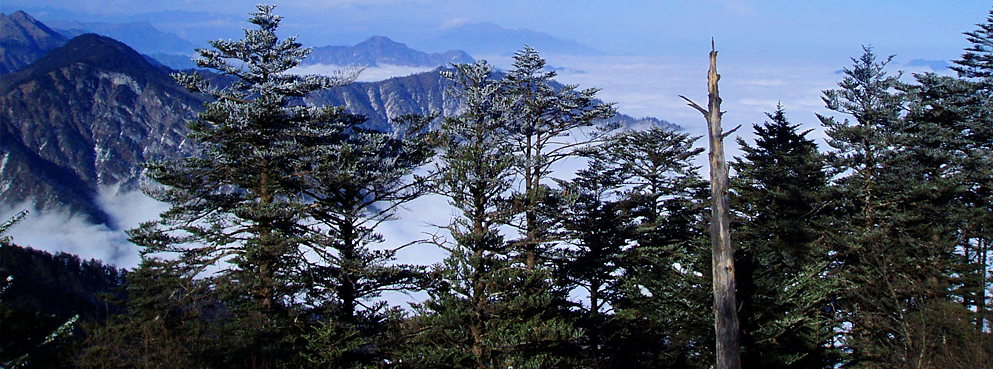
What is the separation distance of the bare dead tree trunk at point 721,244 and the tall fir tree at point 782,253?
998 millimetres

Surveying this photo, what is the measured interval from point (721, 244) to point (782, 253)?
12.4 metres

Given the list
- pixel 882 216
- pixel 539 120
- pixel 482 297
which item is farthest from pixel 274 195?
pixel 882 216

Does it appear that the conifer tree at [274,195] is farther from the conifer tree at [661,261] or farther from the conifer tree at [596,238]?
the conifer tree at [661,261]

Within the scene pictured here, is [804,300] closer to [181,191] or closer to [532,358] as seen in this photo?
[532,358]

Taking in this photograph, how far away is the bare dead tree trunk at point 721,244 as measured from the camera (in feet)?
35.9

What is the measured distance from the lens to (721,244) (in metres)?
11.3

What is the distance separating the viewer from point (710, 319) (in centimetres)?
1477

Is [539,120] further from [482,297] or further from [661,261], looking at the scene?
[482,297]

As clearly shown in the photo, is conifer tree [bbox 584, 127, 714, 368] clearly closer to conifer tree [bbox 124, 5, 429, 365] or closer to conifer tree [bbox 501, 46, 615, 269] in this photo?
conifer tree [bbox 501, 46, 615, 269]

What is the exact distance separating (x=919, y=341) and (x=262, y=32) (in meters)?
20.3

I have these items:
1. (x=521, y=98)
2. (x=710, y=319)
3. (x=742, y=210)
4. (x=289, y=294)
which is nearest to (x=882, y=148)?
(x=742, y=210)

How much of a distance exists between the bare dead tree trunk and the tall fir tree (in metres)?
1.00

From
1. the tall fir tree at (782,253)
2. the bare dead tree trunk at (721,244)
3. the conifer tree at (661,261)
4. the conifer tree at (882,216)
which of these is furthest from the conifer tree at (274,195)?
the conifer tree at (882,216)

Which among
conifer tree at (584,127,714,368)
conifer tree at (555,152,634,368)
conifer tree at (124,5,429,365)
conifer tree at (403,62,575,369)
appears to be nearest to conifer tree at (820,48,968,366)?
conifer tree at (584,127,714,368)
